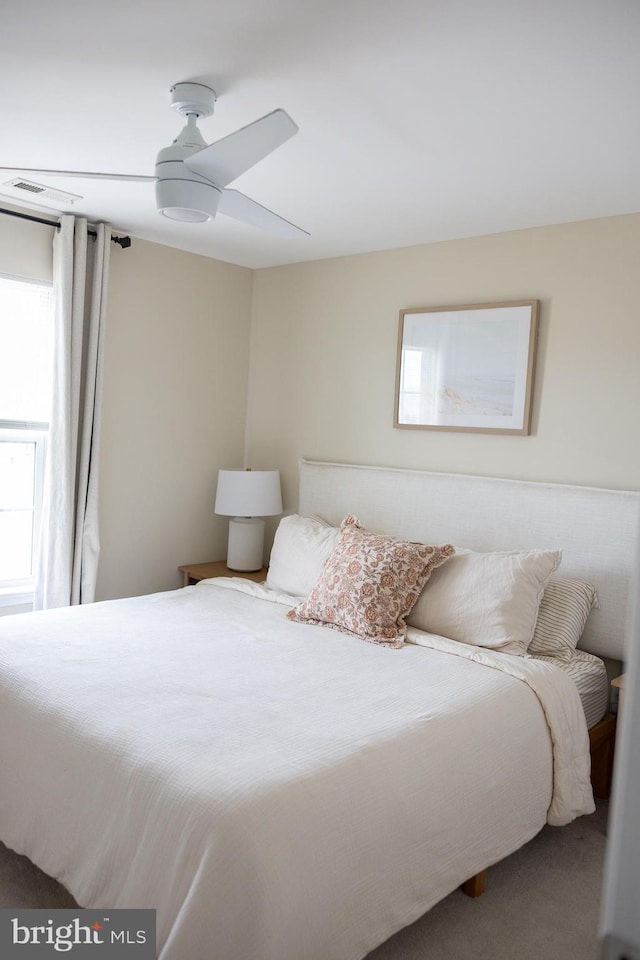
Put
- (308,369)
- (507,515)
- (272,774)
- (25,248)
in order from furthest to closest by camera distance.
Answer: (308,369)
(25,248)
(507,515)
(272,774)

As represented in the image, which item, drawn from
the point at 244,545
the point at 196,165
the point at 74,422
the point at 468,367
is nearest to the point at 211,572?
the point at 244,545

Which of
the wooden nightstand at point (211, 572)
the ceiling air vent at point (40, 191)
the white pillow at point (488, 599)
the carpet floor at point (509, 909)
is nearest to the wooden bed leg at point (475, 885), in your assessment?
the carpet floor at point (509, 909)

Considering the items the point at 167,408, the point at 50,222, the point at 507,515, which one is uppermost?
the point at 50,222

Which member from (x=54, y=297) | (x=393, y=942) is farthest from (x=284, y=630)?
(x=54, y=297)

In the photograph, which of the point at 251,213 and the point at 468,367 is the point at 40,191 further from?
the point at 468,367

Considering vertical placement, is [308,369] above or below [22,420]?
above

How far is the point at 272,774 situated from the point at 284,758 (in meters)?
0.08

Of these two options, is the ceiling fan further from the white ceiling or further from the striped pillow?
the striped pillow

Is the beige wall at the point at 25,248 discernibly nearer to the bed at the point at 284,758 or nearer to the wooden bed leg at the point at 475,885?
the bed at the point at 284,758

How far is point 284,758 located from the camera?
187 cm

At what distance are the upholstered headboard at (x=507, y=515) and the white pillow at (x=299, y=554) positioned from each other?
33cm

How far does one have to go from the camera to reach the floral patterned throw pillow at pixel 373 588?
2.97m

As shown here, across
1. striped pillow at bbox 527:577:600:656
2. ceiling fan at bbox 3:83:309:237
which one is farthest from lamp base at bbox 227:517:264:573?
ceiling fan at bbox 3:83:309:237

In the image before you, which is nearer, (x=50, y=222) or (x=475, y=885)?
(x=475, y=885)
